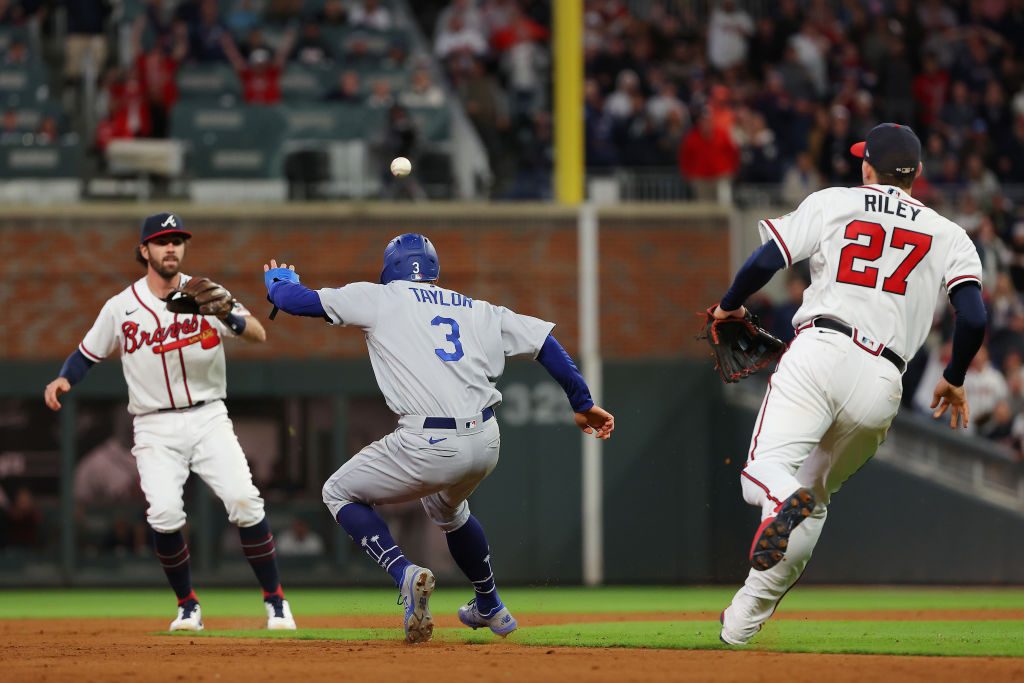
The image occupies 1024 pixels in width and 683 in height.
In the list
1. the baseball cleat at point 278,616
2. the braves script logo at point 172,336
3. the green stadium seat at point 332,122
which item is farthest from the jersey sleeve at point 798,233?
the green stadium seat at point 332,122

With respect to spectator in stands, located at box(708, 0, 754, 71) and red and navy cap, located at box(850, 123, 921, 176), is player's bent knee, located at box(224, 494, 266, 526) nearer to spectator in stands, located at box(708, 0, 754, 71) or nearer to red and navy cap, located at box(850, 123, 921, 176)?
red and navy cap, located at box(850, 123, 921, 176)

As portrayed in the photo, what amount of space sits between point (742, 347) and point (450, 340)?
1.38 meters

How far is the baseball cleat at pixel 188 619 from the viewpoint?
9320 millimetres

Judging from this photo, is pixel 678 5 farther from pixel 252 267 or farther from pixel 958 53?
pixel 252 267

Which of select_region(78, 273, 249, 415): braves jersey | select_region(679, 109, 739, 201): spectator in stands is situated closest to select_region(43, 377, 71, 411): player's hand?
select_region(78, 273, 249, 415): braves jersey

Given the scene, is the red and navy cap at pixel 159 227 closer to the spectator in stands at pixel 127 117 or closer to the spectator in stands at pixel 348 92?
the spectator in stands at pixel 127 117

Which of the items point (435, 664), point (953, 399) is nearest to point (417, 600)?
point (435, 664)

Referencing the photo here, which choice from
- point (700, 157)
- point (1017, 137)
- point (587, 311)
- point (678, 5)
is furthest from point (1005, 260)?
point (678, 5)

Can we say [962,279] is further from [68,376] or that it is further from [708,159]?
[708,159]

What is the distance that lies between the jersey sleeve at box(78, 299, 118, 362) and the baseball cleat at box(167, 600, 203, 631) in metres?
1.56

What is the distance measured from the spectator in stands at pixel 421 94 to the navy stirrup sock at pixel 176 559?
336 inches

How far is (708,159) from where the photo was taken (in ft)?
53.9

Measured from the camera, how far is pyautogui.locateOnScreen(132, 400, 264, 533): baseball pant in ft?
30.3

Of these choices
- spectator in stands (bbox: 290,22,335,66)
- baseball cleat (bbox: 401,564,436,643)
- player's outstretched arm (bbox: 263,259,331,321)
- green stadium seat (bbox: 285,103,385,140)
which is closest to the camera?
baseball cleat (bbox: 401,564,436,643)
